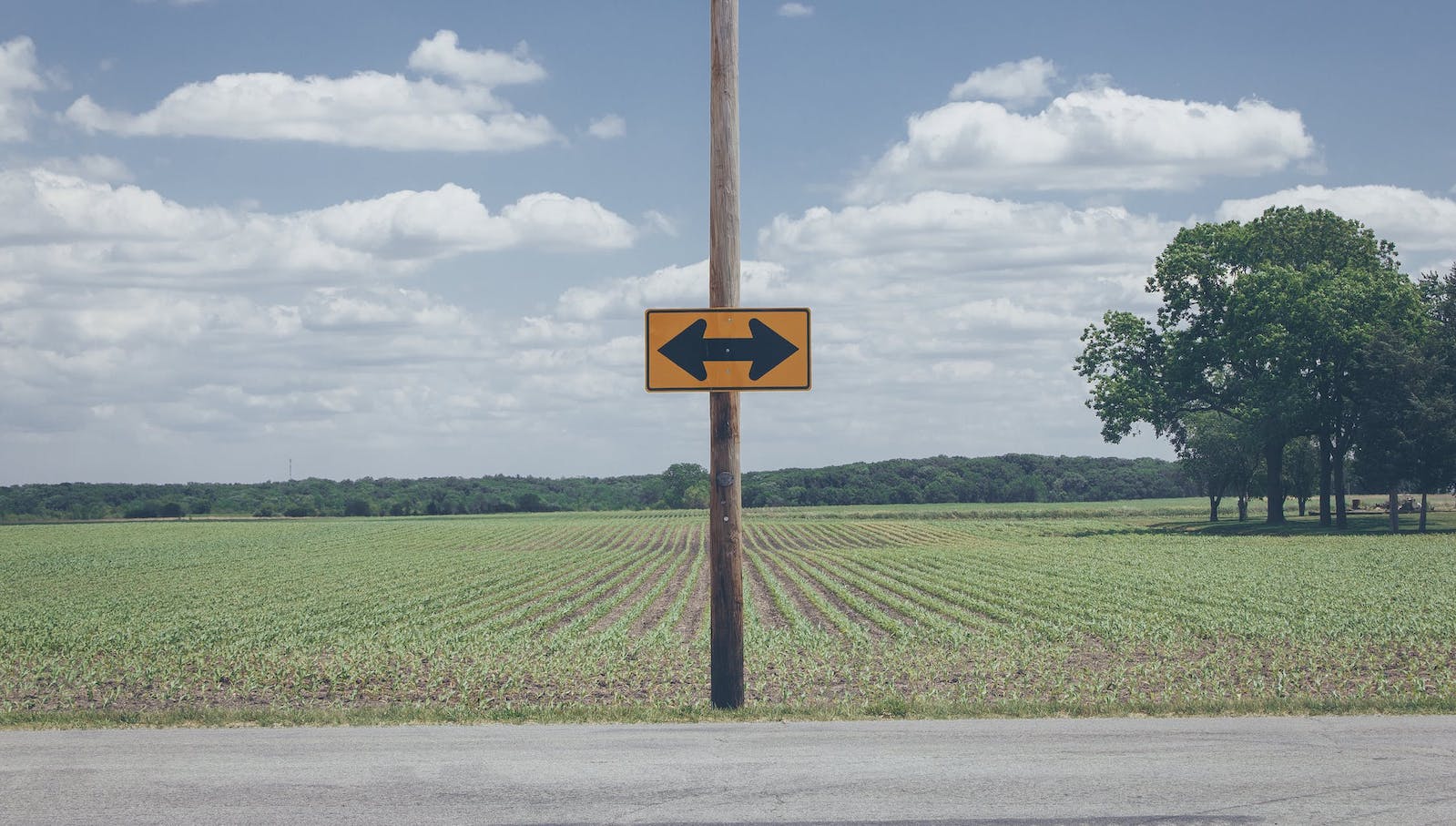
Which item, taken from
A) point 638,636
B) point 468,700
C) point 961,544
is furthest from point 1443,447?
point 468,700

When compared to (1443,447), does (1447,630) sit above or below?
below

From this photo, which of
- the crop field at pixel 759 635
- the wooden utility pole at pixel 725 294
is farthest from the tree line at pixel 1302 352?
the wooden utility pole at pixel 725 294

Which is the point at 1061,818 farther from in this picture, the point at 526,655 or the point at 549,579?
the point at 549,579

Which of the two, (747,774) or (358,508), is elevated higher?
(747,774)

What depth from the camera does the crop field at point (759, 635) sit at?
46.5 ft

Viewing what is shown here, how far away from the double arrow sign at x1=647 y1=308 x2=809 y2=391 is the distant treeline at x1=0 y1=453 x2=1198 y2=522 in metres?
142

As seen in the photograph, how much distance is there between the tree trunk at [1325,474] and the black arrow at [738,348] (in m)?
61.1

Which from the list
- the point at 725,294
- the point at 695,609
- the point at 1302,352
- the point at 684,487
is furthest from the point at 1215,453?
the point at 684,487

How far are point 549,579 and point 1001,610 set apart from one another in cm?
1774

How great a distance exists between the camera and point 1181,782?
6.81 meters

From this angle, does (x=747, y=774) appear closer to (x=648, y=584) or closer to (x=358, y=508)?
(x=648, y=584)

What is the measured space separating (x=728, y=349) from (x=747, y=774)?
155 inches

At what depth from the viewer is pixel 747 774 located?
23.1 ft

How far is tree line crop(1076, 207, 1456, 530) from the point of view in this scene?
2274 inches
